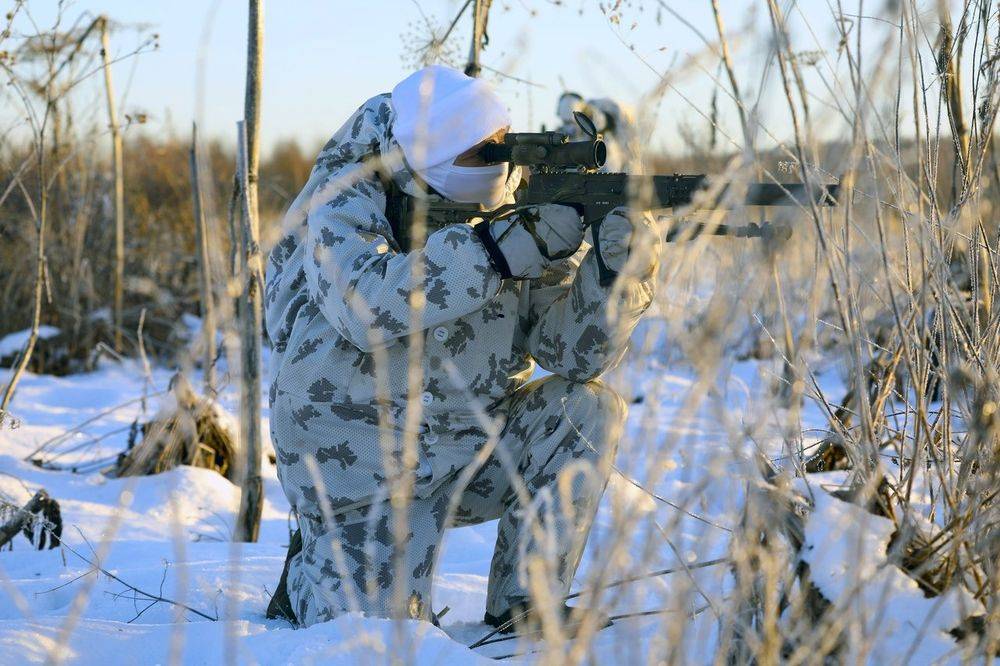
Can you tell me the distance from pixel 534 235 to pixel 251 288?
3.55 ft

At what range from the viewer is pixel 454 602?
7.45 feet

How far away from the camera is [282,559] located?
2.56 meters

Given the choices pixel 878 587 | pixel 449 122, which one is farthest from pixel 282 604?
pixel 878 587

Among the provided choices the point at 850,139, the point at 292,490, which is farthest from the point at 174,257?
the point at 850,139

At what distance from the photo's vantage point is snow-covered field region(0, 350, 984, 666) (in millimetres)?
1187

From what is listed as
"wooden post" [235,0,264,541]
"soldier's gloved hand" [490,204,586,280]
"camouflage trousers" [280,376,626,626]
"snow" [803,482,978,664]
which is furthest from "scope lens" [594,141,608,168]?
"wooden post" [235,0,264,541]

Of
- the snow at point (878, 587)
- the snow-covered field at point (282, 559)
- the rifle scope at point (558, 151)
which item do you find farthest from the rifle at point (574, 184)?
the snow at point (878, 587)

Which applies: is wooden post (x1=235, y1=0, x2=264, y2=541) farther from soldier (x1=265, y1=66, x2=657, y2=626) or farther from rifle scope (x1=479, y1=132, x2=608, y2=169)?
rifle scope (x1=479, y1=132, x2=608, y2=169)

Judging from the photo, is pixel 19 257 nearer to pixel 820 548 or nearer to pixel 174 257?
pixel 174 257

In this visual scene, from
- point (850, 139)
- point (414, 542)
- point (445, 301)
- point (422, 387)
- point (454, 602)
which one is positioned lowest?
point (454, 602)

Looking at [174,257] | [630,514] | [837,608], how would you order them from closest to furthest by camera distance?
[630,514]
[837,608]
[174,257]

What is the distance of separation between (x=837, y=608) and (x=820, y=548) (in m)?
0.17

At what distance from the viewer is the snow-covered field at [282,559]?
1.19m

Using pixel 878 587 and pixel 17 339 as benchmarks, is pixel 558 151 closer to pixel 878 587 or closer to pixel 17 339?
pixel 878 587
